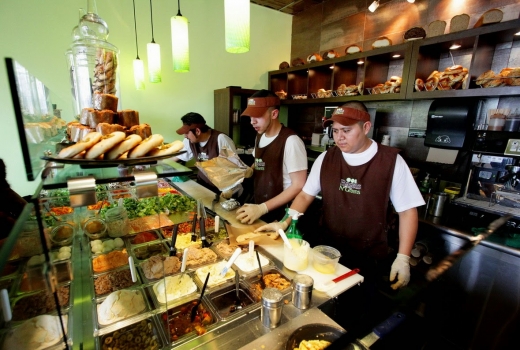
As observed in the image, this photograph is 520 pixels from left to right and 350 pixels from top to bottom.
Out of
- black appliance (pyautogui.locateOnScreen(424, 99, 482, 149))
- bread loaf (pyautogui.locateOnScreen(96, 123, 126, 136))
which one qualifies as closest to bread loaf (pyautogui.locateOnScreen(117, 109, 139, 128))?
bread loaf (pyautogui.locateOnScreen(96, 123, 126, 136))

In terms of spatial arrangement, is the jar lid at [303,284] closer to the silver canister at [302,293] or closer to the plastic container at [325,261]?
the silver canister at [302,293]

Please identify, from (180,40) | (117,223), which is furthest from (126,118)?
(180,40)

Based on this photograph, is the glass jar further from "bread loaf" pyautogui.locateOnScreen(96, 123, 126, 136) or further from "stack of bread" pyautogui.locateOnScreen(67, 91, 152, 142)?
"bread loaf" pyautogui.locateOnScreen(96, 123, 126, 136)

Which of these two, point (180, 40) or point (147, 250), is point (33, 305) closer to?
point (147, 250)

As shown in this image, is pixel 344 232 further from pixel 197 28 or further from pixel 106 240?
pixel 197 28

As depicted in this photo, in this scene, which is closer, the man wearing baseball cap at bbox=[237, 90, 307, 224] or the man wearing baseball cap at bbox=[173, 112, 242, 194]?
the man wearing baseball cap at bbox=[237, 90, 307, 224]

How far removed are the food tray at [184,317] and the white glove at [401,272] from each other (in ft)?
4.20

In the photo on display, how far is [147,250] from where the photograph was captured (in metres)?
1.47

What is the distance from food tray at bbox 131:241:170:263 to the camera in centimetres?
137

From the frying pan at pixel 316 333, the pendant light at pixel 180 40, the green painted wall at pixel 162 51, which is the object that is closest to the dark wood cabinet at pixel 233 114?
the green painted wall at pixel 162 51

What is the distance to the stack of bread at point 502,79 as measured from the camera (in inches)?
97.7

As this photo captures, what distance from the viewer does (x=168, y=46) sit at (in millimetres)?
4680

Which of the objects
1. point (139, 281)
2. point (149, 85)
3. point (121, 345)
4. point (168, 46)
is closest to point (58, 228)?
point (139, 281)

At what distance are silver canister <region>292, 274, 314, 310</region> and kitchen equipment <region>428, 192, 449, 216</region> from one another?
236 centimetres
